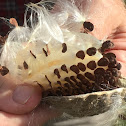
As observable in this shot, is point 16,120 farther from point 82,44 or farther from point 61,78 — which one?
point 82,44

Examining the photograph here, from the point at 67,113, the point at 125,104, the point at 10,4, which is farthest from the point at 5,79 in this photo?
the point at 10,4

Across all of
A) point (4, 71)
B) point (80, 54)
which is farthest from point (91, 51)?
point (4, 71)

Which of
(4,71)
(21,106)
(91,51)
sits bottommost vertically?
(21,106)

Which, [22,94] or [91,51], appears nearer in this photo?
[91,51]

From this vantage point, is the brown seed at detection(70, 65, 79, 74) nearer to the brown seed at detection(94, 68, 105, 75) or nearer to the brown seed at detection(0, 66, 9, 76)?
the brown seed at detection(94, 68, 105, 75)

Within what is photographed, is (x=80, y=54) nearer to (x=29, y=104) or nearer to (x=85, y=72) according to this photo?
(x=85, y=72)

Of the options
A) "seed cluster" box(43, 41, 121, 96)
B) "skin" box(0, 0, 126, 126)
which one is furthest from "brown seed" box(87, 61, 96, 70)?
"skin" box(0, 0, 126, 126)

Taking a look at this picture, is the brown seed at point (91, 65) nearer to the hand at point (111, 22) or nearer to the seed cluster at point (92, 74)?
the seed cluster at point (92, 74)
